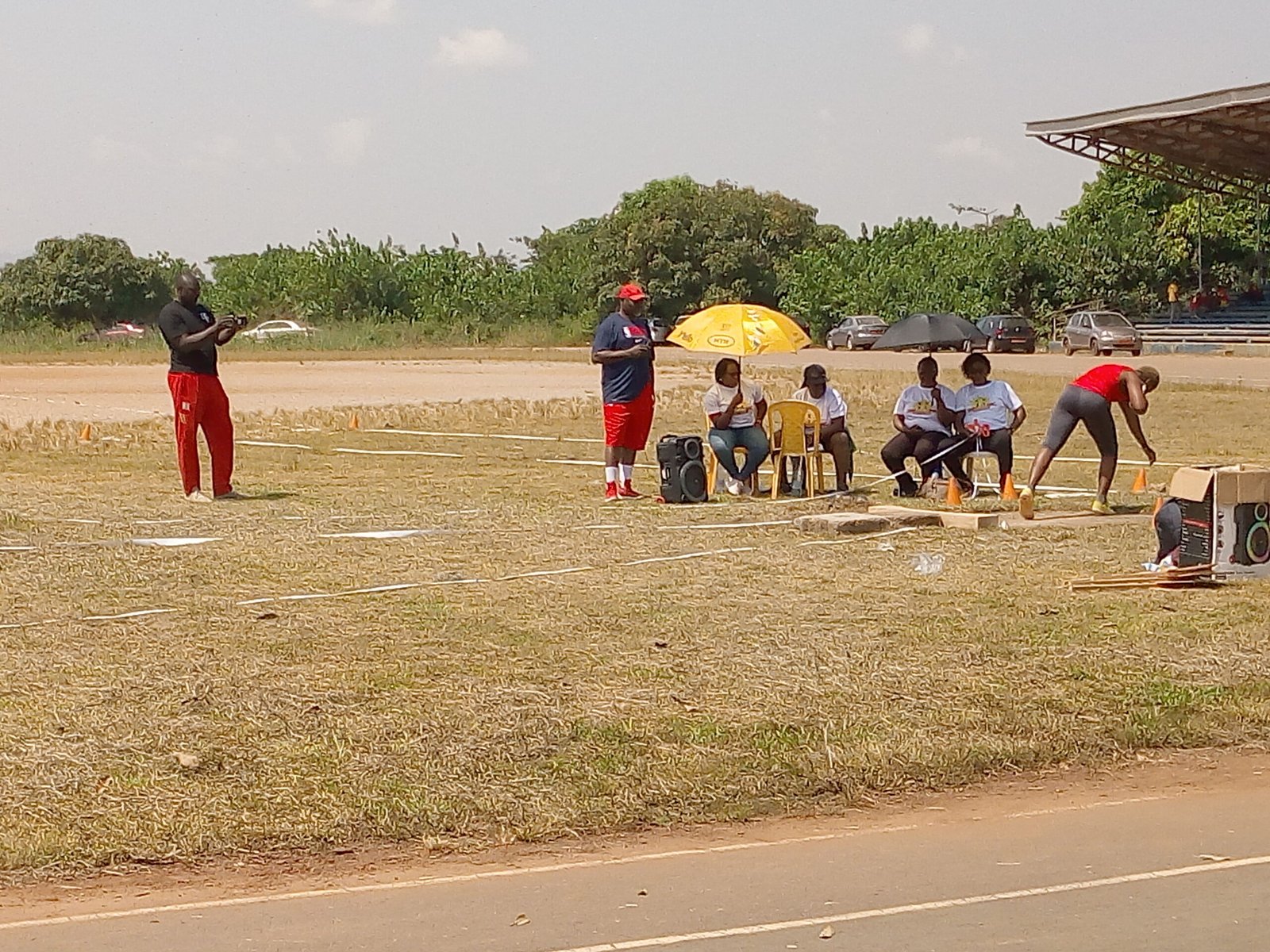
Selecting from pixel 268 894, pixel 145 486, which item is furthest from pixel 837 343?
pixel 268 894

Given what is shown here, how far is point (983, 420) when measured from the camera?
14.5m

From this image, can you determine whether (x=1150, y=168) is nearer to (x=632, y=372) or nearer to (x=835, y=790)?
(x=632, y=372)

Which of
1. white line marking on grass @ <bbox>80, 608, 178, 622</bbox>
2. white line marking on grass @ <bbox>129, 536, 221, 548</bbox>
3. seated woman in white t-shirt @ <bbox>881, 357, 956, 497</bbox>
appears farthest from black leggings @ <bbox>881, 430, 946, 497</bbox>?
white line marking on grass @ <bbox>80, 608, 178, 622</bbox>

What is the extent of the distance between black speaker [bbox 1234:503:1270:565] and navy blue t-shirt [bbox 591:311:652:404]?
5464 millimetres

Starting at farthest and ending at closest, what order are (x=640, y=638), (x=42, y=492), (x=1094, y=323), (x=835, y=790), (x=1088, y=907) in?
(x=1094, y=323) < (x=42, y=492) < (x=640, y=638) < (x=835, y=790) < (x=1088, y=907)

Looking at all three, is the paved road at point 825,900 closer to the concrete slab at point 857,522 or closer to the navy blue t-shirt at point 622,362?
the concrete slab at point 857,522

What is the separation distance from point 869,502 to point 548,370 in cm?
2935

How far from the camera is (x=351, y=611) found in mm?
9359

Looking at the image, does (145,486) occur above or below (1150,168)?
below

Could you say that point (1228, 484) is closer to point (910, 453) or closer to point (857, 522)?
point (857, 522)

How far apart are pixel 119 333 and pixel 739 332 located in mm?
67033

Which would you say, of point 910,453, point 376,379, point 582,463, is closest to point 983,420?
point 910,453

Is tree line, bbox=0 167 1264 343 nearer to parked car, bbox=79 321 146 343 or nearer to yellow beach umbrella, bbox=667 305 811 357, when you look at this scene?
parked car, bbox=79 321 146 343

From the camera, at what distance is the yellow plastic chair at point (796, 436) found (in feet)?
47.2
